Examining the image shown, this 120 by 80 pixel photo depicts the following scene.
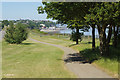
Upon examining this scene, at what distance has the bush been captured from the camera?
141ft

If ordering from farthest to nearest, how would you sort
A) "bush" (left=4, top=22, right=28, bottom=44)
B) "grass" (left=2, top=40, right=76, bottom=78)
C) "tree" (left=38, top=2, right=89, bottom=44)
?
1. "bush" (left=4, top=22, right=28, bottom=44)
2. "tree" (left=38, top=2, right=89, bottom=44)
3. "grass" (left=2, top=40, right=76, bottom=78)

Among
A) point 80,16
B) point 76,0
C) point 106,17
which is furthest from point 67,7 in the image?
point 106,17

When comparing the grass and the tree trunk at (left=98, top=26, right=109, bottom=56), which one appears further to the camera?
the tree trunk at (left=98, top=26, right=109, bottom=56)

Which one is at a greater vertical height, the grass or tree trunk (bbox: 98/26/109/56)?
tree trunk (bbox: 98/26/109/56)

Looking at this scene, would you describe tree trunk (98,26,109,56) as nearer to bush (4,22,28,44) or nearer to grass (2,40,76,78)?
grass (2,40,76,78)

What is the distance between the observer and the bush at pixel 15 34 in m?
42.9

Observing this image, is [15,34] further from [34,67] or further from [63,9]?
[34,67]

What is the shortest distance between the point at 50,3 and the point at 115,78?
8.79m

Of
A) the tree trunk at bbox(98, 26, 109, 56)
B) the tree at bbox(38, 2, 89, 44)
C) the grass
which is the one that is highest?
the tree at bbox(38, 2, 89, 44)

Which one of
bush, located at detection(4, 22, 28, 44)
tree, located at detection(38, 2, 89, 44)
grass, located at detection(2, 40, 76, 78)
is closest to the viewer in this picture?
grass, located at detection(2, 40, 76, 78)

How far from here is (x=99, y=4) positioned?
14773 millimetres


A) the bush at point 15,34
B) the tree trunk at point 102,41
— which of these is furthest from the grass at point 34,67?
the bush at point 15,34

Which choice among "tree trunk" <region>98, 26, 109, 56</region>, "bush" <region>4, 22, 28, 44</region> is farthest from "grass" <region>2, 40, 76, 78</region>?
"bush" <region>4, 22, 28, 44</region>

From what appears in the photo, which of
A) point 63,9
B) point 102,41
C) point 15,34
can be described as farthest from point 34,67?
point 15,34
